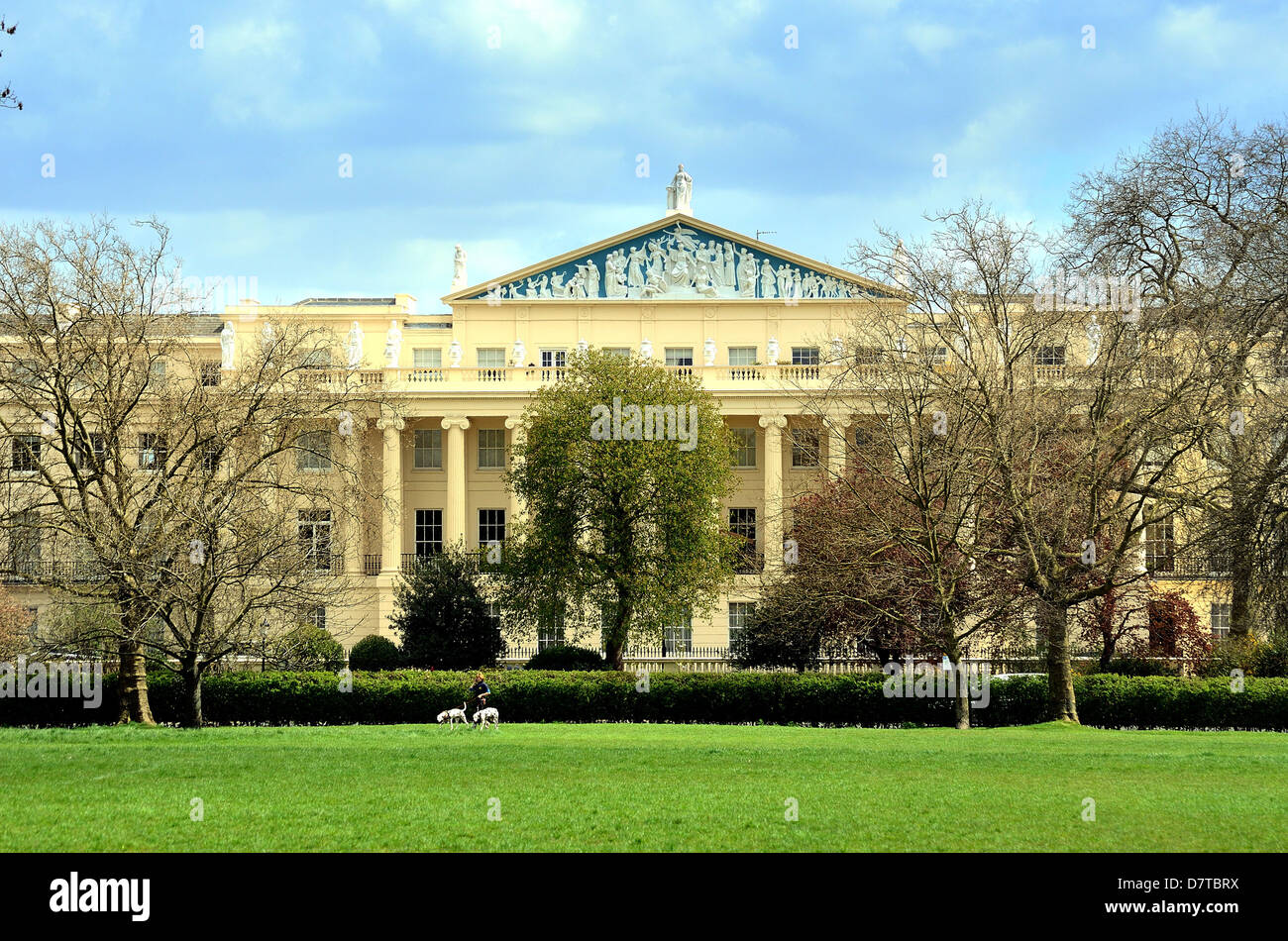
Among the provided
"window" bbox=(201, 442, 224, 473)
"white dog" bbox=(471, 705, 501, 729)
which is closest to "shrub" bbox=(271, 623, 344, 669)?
"window" bbox=(201, 442, 224, 473)

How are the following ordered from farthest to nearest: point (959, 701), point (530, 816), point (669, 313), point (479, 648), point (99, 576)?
point (669, 313), point (479, 648), point (959, 701), point (99, 576), point (530, 816)

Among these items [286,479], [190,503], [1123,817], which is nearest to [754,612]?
[286,479]

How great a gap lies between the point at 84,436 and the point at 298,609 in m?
6.25

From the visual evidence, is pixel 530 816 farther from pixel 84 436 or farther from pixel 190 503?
pixel 84 436

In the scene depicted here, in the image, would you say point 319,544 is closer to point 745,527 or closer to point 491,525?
point 491,525

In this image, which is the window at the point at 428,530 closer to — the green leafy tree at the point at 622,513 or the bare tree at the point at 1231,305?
the green leafy tree at the point at 622,513

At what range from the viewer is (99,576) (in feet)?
98.4

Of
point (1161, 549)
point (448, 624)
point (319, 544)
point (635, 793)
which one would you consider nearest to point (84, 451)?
point (319, 544)

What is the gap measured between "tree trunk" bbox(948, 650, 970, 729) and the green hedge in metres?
1.16

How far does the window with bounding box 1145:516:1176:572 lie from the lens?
3412 centimetres

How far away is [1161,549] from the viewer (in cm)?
5016

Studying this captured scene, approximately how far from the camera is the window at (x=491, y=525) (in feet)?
199

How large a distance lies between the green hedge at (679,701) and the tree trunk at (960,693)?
1.16 meters

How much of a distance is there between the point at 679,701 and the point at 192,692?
12.0 meters
